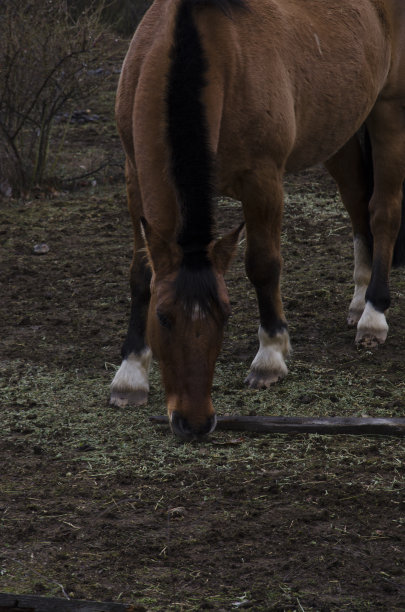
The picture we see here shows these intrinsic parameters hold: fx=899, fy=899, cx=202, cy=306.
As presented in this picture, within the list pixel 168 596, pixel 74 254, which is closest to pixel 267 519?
pixel 168 596

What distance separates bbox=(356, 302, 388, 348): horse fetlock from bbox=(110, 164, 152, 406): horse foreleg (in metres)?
1.41

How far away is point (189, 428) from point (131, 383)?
115cm

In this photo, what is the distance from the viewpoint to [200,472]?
147 inches

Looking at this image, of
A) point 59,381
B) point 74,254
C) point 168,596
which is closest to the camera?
point 168,596

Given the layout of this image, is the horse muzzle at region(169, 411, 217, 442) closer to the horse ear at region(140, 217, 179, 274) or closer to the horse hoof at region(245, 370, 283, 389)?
the horse ear at region(140, 217, 179, 274)

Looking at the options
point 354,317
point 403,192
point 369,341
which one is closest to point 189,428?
point 369,341

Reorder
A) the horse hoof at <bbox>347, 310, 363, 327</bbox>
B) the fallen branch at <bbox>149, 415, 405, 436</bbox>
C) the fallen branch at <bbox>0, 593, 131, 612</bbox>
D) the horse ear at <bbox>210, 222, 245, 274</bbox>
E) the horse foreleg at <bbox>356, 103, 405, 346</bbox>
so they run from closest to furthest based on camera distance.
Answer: the fallen branch at <bbox>0, 593, 131, 612</bbox>
the horse ear at <bbox>210, 222, 245, 274</bbox>
the fallen branch at <bbox>149, 415, 405, 436</bbox>
the horse foreleg at <bbox>356, 103, 405, 346</bbox>
the horse hoof at <bbox>347, 310, 363, 327</bbox>

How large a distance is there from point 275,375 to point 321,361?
18.2 inches

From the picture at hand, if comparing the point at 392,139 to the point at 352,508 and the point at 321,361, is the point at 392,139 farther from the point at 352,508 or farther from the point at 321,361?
the point at 352,508

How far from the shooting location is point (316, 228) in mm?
7711

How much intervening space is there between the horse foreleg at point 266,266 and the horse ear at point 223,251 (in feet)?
2.62

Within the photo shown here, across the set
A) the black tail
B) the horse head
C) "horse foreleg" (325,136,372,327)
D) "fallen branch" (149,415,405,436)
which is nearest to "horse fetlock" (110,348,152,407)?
"fallen branch" (149,415,405,436)

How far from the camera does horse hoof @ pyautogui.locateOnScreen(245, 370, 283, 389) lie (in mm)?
4723

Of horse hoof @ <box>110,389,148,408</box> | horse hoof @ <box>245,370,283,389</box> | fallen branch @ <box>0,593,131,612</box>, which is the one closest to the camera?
fallen branch @ <box>0,593,131,612</box>
